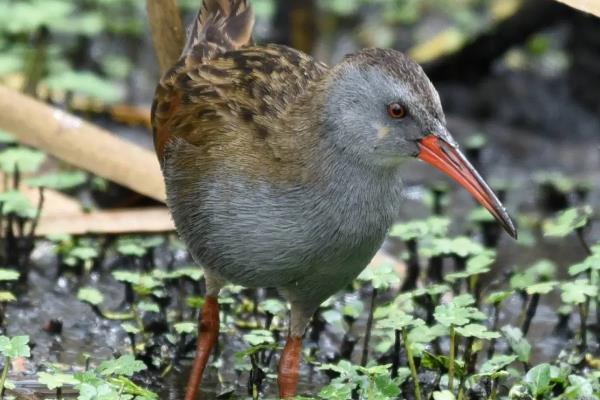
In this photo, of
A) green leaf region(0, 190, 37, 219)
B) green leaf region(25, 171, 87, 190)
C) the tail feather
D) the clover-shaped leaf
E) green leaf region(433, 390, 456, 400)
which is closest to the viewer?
green leaf region(433, 390, 456, 400)

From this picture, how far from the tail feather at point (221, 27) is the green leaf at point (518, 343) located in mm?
1516

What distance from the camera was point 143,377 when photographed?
4.94 meters

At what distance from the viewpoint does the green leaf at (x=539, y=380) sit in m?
4.30

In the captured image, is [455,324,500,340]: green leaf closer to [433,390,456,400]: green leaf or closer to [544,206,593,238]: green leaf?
[433,390,456,400]: green leaf

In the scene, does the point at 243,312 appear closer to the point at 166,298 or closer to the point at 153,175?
the point at 166,298

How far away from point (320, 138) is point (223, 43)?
106 cm

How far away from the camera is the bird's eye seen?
4.27 m

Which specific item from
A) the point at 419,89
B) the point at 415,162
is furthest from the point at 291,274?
the point at 415,162

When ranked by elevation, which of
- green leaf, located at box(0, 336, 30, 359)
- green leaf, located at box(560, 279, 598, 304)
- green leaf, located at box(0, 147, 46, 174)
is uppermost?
green leaf, located at box(0, 147, 46, 174)

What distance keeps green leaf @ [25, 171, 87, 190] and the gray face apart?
1885 mm

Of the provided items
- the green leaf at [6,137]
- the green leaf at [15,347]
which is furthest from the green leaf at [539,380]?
the green leaf at [6,137]

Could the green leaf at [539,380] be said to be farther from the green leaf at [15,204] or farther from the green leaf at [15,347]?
the green leaf at [15,204]

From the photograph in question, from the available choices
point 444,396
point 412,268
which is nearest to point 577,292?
point 444,396

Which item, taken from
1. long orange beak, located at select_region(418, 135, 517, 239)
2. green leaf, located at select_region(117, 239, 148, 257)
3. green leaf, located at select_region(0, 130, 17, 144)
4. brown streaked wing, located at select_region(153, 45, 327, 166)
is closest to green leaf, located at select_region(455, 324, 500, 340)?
long orange beak, located at select_region(418, 135, 517, 239)
